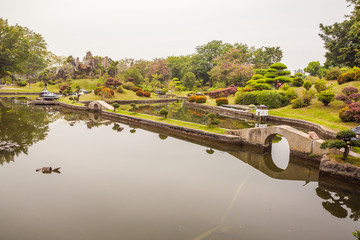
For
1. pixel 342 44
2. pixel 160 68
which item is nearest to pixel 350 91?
pixel 342 44

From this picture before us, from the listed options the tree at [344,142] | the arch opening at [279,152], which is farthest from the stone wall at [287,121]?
the tree at [344,142]

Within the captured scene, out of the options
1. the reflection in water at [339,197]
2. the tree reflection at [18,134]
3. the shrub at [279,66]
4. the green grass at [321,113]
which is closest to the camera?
the reflection in water at [339,197]

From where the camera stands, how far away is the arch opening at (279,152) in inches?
543

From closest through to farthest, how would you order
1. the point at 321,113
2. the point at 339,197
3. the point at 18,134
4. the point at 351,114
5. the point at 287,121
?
the point at 339,197 → the point at 18,134 → the point at 351,114 → the point at 321,113 → the point at 287,121

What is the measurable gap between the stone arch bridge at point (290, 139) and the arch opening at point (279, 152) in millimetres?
336

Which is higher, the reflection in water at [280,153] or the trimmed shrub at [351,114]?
the trimmed shrub at [351,114]

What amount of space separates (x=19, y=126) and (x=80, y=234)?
2035 centimetres

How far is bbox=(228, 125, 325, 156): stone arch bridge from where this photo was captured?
541 inches

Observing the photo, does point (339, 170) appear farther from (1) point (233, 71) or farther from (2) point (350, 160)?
(1) point (233, 71)

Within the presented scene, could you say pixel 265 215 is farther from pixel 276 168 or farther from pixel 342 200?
pixel 276 168

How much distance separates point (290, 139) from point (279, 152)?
70.8 inches

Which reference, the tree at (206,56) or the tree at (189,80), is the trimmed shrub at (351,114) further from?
the tree at (206,56)

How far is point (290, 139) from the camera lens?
14.7m

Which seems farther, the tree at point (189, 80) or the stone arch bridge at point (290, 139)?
the tree at point (189, 80)
